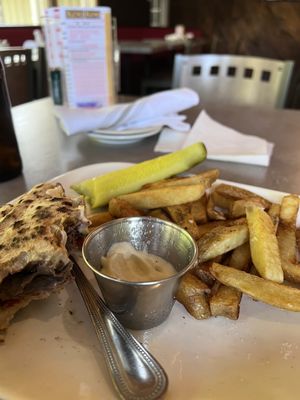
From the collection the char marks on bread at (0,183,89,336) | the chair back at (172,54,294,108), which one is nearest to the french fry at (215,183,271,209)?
the char marks on bread at (0,183,89,336)

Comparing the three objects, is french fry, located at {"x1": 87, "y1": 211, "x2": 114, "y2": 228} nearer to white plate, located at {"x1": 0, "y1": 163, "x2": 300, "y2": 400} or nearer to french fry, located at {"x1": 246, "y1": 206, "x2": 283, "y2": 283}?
white plate, located at {"x1": 0, "y1": 163, "x2": 300, "y2": 400}

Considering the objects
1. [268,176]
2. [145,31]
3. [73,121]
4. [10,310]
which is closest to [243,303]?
[10,310]

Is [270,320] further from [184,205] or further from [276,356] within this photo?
[184,205]

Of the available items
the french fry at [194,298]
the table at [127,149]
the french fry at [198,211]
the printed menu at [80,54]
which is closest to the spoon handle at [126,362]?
the french fry at [194,298]

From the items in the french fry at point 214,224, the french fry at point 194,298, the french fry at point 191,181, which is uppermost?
the french fry at point 191,181

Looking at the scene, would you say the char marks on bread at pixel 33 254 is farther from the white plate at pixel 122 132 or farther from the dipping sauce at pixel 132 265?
the white plate at pixel 122 132

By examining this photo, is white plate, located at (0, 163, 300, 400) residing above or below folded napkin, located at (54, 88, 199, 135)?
below
